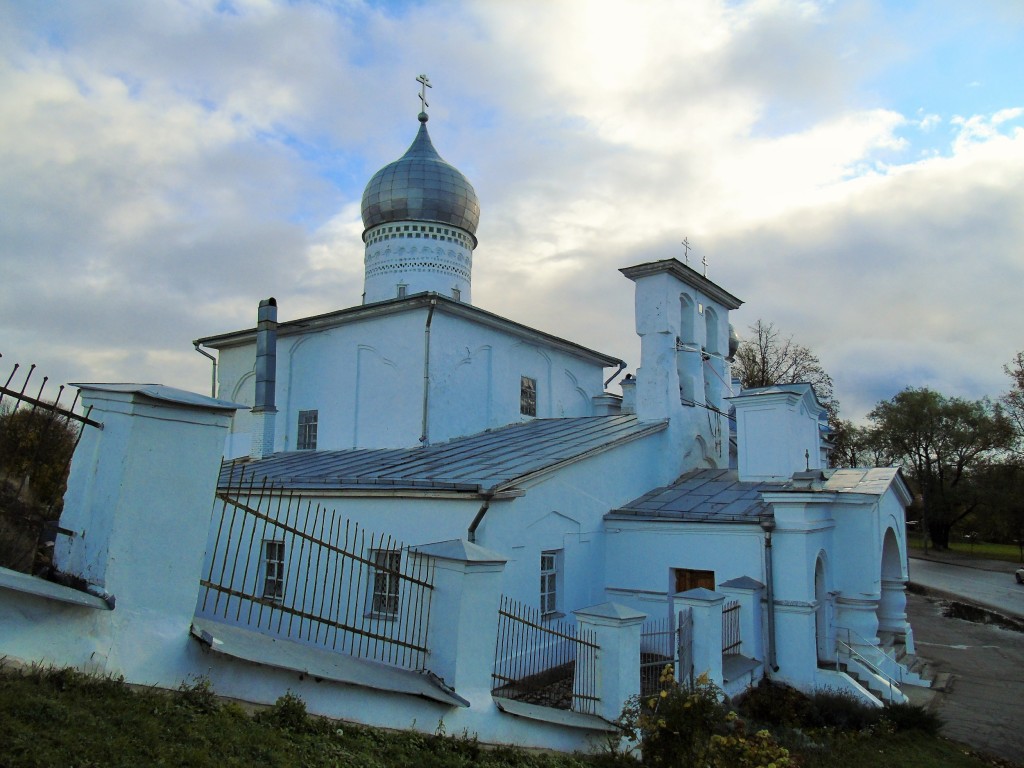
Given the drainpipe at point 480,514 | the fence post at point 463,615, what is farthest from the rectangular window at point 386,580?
the drainpipe at point 480,514

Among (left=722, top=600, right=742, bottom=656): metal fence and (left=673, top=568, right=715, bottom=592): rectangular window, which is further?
(left=673, top=568, right=715, bottom=592): rectangular window

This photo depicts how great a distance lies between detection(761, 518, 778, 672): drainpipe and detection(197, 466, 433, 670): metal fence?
5.06 meters

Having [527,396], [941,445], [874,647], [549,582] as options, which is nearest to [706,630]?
[549,582]

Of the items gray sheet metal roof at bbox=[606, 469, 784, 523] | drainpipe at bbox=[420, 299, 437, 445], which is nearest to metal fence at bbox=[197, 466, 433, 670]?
drainpipe at bbox=[420, 299, 437, 445]

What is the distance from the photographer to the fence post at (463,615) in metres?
5.54

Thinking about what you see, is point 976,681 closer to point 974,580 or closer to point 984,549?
point 974,580

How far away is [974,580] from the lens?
1107 inches

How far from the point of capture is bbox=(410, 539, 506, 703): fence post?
18.2ft

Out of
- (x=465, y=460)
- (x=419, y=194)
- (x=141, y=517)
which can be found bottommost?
(x=141, y=517)

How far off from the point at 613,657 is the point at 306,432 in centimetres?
1046

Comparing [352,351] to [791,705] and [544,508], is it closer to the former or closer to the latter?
[544,508]

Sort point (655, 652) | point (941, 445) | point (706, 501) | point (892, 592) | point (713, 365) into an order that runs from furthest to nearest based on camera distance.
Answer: point (941, 445), point (713, 365), point (892, 592), point (706, 501), point (655, 652)

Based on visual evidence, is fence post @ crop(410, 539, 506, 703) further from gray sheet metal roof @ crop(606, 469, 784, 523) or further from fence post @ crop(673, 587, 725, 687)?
gray sheet metal roof @ crop(606, 469, 784, 523)

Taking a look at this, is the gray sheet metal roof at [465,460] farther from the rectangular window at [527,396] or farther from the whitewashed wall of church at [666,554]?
the whitewashed wall of church at [666,554]
